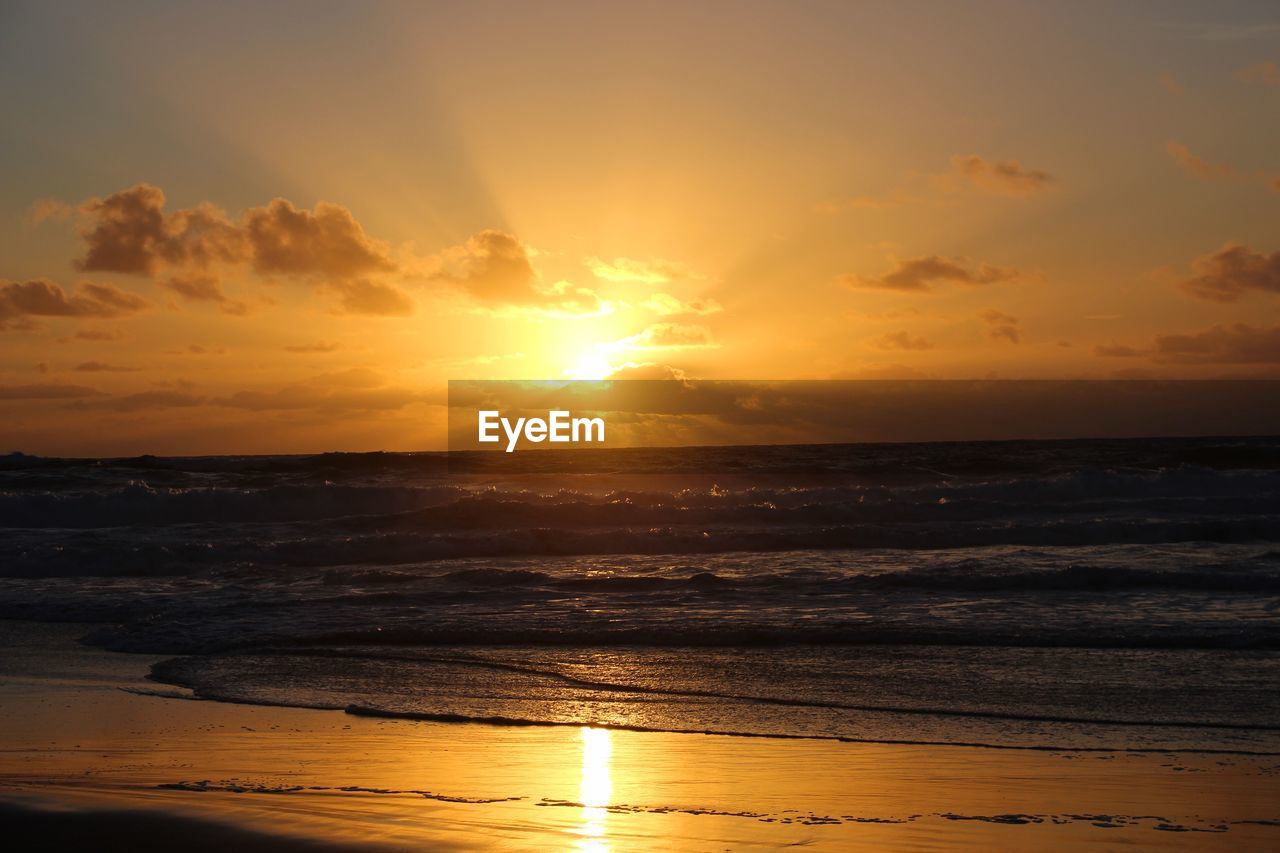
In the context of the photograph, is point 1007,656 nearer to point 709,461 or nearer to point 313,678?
point 313,678

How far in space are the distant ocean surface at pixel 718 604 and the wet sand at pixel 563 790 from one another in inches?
29.3

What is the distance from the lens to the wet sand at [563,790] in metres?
5.82

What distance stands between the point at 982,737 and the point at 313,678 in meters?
6.59

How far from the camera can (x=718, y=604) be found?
1521 cm

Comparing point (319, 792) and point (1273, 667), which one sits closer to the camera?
point (319, 792)

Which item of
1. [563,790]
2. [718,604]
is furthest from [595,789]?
[718,604]

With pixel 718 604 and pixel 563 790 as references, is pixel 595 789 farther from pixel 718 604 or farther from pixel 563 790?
pixel 718 604

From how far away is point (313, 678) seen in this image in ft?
36.3

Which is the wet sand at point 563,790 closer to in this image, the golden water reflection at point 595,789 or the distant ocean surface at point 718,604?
the golden water reflection at point 595,789

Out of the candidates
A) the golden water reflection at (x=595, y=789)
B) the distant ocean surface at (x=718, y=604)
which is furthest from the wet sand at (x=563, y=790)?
the distant ocean surface at (x=718, y=604)

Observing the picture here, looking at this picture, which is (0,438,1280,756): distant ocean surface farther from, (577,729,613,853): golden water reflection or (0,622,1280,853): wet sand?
(577,729,613,853): golden water reflection

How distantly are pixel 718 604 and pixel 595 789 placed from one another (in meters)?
8.48

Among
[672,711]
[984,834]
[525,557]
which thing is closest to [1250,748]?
[984,834]

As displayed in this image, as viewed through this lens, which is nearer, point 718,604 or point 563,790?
point 563,790
